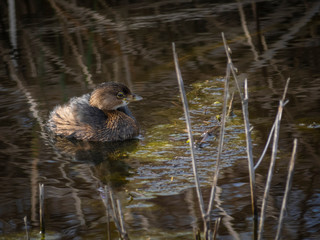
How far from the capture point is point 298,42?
31.2ft

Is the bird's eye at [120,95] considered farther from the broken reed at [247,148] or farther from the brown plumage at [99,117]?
the broken reed at [247,148]

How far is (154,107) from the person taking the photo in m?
7.69

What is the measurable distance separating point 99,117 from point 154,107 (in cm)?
69

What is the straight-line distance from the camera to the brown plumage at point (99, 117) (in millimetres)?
7242

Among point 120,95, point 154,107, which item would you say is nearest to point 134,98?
point 120,95

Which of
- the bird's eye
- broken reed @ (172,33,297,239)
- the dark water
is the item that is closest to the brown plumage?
the bird's eye

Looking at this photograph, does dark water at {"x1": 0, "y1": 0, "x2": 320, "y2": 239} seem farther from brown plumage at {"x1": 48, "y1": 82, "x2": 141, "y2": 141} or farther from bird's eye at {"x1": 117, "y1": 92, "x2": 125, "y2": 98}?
bird's eye at {"x1": 117, "y1": 92, "x2": 125, "y2": 98}

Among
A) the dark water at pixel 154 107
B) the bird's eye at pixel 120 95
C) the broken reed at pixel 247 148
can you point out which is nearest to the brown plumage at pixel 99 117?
the bird's eye at pixel 120 95

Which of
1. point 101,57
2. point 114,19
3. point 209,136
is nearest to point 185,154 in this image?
point 209,136

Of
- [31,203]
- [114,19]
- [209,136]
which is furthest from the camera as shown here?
[114,19]

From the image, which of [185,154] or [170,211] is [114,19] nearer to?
[185,154]

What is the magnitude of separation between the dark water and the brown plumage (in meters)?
0.19

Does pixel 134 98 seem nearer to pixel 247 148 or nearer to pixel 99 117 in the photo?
pixel 99 117

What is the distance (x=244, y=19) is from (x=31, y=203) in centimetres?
651
